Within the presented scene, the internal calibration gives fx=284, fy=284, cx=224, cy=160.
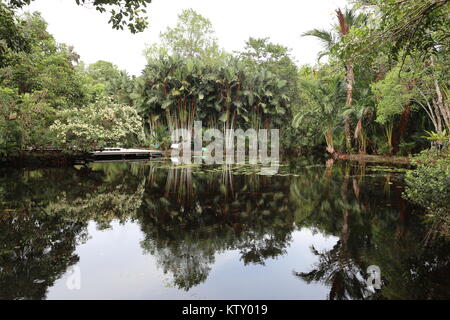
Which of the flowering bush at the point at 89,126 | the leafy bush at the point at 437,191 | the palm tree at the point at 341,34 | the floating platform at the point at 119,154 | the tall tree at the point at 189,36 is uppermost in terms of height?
the tall tree at the point at 189,36

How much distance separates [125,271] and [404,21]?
4.04 metres

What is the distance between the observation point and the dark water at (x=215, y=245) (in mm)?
2602

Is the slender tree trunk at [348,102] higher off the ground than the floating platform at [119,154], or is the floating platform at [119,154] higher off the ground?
the slender tree trunk at [348,102]

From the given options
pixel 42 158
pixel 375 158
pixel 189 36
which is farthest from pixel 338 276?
pixel 189 36

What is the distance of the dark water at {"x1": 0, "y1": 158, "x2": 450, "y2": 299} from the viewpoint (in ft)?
→ 8.54

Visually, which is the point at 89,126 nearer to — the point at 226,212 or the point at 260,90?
the point at 226,212

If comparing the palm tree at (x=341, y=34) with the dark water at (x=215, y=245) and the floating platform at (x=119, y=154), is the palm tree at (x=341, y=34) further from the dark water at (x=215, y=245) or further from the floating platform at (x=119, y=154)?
the floating platform at (x=119, y=154)

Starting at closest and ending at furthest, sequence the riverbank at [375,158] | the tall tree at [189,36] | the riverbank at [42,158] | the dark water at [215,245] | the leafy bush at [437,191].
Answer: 1. the dark water at [215,245]
2. the leafy bush at [437,191]
3. the riverbank at [42,158]
4. the riverbank at [375,158]
5. the tall tree at [189,36]

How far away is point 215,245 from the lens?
365cm

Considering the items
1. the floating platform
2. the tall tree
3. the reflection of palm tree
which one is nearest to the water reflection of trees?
the reflection of palm tree

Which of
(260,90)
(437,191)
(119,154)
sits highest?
(260,90)

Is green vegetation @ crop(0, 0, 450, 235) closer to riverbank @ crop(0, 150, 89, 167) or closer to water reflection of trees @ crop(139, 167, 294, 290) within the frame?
riverbank @ crop(0, 150, 89, 167)

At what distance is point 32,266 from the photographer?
2.98 m

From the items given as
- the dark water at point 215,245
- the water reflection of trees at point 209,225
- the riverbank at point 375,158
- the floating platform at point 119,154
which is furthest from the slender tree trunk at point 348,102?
the floating platform at point 119,154
